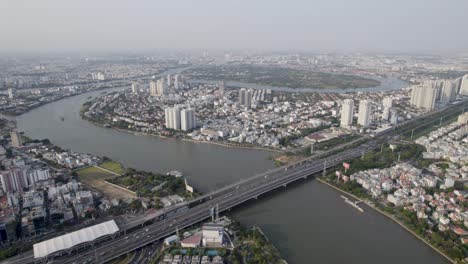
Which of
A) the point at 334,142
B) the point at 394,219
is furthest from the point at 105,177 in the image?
the point at 334,142

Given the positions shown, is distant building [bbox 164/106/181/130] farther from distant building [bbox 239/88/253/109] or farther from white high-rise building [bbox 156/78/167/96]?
white high-rise building [bbox 156/78/167/96]

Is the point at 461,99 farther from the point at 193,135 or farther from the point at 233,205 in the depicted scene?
the point at 233,205

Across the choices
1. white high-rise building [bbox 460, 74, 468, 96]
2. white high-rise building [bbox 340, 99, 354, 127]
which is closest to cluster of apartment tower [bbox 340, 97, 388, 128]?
white high-rise building [bbox 340, 99, 354, 127]

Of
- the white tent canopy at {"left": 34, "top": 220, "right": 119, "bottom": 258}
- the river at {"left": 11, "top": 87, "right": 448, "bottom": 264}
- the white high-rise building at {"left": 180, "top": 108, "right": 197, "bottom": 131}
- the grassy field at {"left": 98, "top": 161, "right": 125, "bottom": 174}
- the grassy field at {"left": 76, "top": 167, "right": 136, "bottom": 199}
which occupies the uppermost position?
the white high-rise building at {"left": 180, "top": 108, "right": 197, "bottom": 131}

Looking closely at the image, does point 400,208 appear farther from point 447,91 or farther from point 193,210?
point 447,91

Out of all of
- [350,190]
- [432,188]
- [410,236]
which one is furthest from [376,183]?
[410,236]

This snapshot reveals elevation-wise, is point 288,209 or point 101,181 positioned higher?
point 101,181
